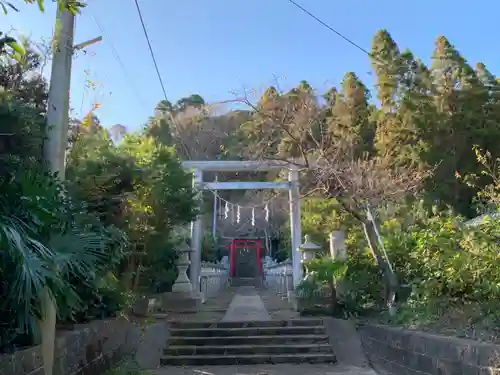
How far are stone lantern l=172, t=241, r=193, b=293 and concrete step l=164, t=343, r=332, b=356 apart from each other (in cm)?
335

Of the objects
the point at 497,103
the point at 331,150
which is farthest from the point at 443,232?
the point at 497,103

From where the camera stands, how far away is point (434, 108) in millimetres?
14516

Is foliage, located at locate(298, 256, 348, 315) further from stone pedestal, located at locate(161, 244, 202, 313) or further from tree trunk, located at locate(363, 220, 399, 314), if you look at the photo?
stone pedestal, located at locate(161, 244, 202, 313)

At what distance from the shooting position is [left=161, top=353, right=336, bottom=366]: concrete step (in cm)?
709

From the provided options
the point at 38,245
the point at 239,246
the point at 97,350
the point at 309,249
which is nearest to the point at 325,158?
the point at 309,249

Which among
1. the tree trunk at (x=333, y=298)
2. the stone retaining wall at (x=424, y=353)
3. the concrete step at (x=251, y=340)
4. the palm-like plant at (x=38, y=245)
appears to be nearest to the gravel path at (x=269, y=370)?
the stone retaining wall at (x=424, y=353)

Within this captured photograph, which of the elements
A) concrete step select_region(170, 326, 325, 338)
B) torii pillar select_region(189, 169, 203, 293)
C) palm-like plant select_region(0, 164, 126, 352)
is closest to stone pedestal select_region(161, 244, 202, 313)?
torii pillar select_region(189, 169, 203, 293)

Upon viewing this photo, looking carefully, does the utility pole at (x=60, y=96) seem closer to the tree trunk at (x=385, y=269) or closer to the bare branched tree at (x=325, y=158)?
the bare branched tree at (x=325, y=158)

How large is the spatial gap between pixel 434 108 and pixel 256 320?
9.58m

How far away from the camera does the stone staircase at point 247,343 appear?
23.4 ft

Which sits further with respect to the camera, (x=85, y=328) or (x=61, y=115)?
(x=85, y=328)

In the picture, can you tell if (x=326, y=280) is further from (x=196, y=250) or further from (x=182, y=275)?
(x=196, y=250)

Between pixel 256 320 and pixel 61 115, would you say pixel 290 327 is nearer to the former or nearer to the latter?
pixel 256 320

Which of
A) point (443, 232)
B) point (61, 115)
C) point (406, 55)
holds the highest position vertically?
point (406, 55)
